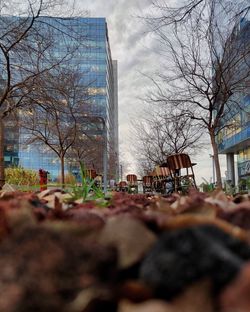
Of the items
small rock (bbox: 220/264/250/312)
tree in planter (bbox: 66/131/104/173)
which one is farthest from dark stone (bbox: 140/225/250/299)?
tree in planter (bbox: 66/131/104/173)

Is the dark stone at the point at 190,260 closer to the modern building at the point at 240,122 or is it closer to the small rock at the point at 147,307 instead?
the small rock at the point at 147,307

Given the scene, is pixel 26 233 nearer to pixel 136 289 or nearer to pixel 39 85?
pixel 136 289

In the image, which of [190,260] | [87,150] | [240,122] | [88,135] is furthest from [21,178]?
[87,150]

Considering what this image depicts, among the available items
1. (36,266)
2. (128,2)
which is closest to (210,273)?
(36,266)

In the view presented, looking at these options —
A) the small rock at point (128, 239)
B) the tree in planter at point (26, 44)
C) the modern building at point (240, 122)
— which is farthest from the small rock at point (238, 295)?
the tree in planter at point (26, 44)

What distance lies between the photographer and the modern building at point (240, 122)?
416 inches

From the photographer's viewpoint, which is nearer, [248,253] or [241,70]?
[248,253]

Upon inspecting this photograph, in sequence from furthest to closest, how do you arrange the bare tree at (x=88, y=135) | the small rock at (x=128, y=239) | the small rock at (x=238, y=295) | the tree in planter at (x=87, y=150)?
the tree in planter at (x=87, y=150) < the bare tree at (x=88, y=135) < the small rock at (x=128, y=239) < the small rock at (x=238, y=295)

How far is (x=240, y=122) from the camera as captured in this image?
19.2m

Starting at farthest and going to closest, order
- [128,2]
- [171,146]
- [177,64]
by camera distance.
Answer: [171,146] < [177,64] < [128,2]

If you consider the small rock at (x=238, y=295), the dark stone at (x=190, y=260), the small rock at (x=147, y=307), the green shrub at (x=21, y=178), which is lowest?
the small rock at (x=147, y=307)

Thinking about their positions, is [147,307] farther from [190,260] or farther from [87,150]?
[87,150]

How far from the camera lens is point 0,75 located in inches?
457

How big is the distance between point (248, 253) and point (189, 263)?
4.7 inches
